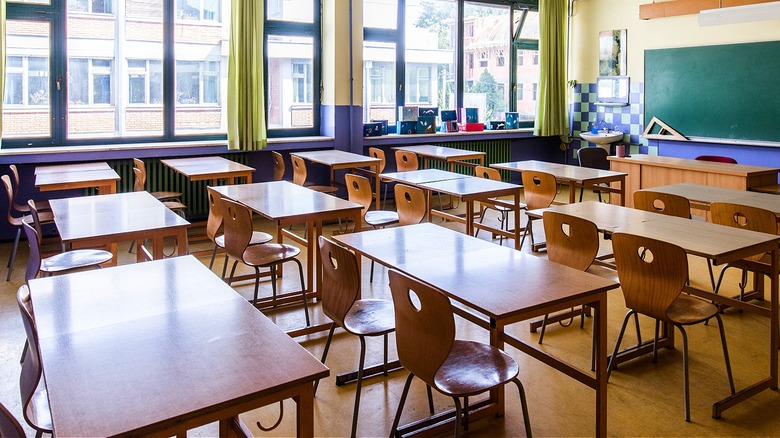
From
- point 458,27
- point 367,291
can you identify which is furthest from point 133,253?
point 458,27

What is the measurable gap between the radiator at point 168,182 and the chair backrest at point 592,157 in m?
3.85

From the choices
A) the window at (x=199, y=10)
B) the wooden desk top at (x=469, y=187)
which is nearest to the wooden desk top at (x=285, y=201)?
the wooden desk top at (x=469, y=187)

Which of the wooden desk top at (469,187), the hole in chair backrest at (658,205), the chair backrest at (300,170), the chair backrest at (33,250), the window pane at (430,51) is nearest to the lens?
the chair backrest at (33,250)

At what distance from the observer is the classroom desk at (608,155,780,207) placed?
5715 millimetres

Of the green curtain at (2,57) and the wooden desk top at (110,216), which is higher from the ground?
the green curtain at (2,57)

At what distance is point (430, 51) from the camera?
883cm

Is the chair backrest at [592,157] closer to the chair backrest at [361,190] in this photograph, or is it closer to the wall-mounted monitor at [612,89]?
the wall-mounted monitor at [612,89]

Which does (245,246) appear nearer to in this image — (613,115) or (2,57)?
(2,57)

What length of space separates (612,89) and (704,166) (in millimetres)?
3291

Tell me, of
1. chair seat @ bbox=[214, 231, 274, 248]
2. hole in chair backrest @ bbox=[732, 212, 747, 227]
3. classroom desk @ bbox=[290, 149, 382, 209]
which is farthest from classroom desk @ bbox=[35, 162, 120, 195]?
hole in chair backrest @ bbox=[732, 212, 747, 227]

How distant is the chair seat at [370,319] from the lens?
9.15 ft

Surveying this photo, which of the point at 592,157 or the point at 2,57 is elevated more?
the point at 2,57

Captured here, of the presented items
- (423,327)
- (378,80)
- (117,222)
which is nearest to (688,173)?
(378,80)

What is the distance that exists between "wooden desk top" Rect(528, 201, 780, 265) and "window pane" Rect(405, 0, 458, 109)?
5128mm
